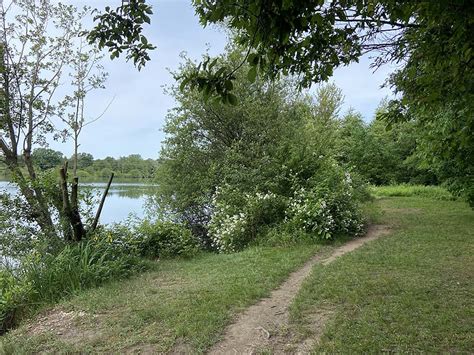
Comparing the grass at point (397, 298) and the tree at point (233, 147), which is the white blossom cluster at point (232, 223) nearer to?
the tree at point (233, 147)

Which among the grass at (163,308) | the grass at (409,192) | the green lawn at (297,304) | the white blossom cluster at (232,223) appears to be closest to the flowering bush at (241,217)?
the white blossom cluster at (232,223)

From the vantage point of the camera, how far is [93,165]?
1038 centimetres

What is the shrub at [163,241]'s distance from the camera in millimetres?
7969

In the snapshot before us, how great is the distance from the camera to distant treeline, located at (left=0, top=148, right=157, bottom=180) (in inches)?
345

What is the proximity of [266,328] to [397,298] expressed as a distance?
1627 millimetres

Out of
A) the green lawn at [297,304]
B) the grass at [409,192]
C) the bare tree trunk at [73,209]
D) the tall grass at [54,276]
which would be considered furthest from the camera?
the grass at [409,192]

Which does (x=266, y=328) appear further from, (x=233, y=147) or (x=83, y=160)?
(x=233, y=147)

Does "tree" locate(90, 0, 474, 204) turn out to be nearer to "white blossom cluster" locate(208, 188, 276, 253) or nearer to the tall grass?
the tall grass

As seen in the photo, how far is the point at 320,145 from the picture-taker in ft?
37.0

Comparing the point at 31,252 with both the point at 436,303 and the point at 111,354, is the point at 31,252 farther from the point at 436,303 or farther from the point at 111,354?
the point at 436,303

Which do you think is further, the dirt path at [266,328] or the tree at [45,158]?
the tree at [45,158]

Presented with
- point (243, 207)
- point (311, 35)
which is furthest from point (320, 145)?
point (311, 35)

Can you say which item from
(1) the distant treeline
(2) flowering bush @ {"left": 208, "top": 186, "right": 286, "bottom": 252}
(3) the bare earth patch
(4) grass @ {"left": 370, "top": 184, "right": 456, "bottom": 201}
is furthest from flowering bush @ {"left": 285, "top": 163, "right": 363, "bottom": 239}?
(4) grass @ {"left": 370, "top": 184, "right": 456, "bottom": 201}

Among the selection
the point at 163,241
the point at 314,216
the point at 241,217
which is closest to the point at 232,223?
the point at 241,217
